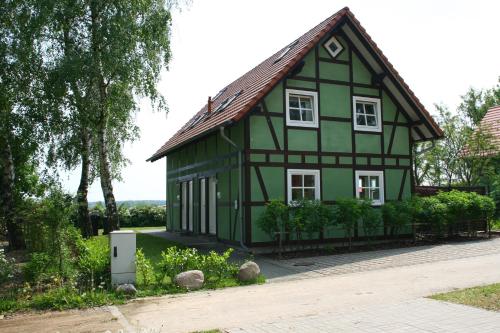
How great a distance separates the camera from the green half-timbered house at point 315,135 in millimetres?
13273

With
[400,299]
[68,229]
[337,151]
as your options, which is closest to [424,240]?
[337,151]

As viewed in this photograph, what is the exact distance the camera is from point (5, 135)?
43.5 feet

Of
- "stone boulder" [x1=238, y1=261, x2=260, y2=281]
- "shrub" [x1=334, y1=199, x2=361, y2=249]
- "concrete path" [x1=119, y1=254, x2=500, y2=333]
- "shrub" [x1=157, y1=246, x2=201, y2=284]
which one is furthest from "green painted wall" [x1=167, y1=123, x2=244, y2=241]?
"concrete path" [x1=119, y1=254, x2=500, y2=333]

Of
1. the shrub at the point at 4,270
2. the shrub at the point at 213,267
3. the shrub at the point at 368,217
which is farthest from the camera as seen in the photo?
the shrub at the point at 368,217

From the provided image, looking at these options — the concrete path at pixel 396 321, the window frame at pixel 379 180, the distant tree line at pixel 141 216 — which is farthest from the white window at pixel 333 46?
the distant tree line at pixel 141 216

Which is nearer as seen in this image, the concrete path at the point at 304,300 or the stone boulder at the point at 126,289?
the concrete path at the point at 304,300

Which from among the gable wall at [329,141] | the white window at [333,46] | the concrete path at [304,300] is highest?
the white window at [333,46]

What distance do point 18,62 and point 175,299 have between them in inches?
368

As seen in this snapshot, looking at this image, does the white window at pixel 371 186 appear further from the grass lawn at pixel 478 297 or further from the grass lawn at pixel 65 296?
the grass lawn at pixel 65 296

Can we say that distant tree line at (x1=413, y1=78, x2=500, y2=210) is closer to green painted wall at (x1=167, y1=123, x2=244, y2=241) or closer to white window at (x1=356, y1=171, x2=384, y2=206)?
white window at (x1=356, y1=171, x2=384, y2=206)

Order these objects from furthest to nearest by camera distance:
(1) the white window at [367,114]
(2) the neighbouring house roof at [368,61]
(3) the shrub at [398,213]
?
(1) the white window at [367,114], (3) the shrub at [398,213], (2) the neighbouring house roof at [368,61]

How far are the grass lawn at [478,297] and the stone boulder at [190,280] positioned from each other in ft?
13.1

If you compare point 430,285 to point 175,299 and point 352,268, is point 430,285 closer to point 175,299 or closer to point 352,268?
point 352,268

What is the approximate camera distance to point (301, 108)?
1445cm
